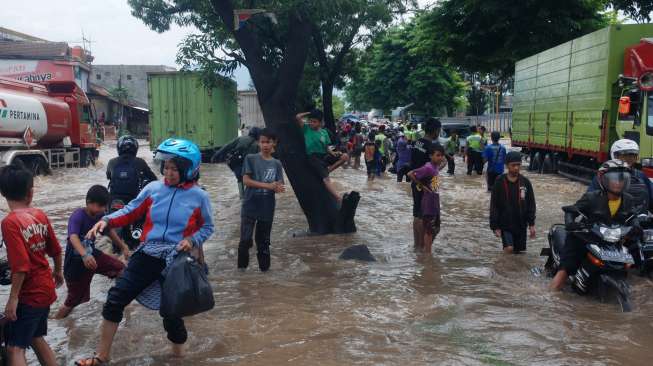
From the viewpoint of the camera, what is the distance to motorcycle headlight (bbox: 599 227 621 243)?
228 inches

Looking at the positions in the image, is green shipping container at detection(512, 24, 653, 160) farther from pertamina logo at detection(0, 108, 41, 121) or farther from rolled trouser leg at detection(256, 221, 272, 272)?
pertamina logo at detection(0, 108, 41, 121)

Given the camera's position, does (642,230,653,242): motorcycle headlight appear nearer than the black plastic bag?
No

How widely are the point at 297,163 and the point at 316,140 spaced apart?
47 centimetres

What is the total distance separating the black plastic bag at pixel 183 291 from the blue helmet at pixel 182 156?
1.89 feet

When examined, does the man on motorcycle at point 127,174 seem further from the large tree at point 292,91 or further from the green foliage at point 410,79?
the green foliage at point 410,79

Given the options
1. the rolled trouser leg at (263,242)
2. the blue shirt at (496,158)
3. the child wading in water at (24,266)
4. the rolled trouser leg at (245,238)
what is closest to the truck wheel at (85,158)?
the blue shirt at (496,158)

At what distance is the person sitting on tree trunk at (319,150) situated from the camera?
9.37 metres

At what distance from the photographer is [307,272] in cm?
765

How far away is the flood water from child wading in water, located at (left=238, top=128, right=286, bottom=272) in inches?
18.3

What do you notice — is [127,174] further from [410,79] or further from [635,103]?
[410,79]

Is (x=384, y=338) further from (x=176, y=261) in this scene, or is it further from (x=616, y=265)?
(x=616, y=265)

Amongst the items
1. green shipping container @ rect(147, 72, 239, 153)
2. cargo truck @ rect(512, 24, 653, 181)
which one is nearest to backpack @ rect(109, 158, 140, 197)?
cargo truck @ rect(512, 24, 653, 181)

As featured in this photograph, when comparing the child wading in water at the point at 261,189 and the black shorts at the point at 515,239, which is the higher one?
the child wading in water at the point at 261,189

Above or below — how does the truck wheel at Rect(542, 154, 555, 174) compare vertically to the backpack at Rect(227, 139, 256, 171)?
below
